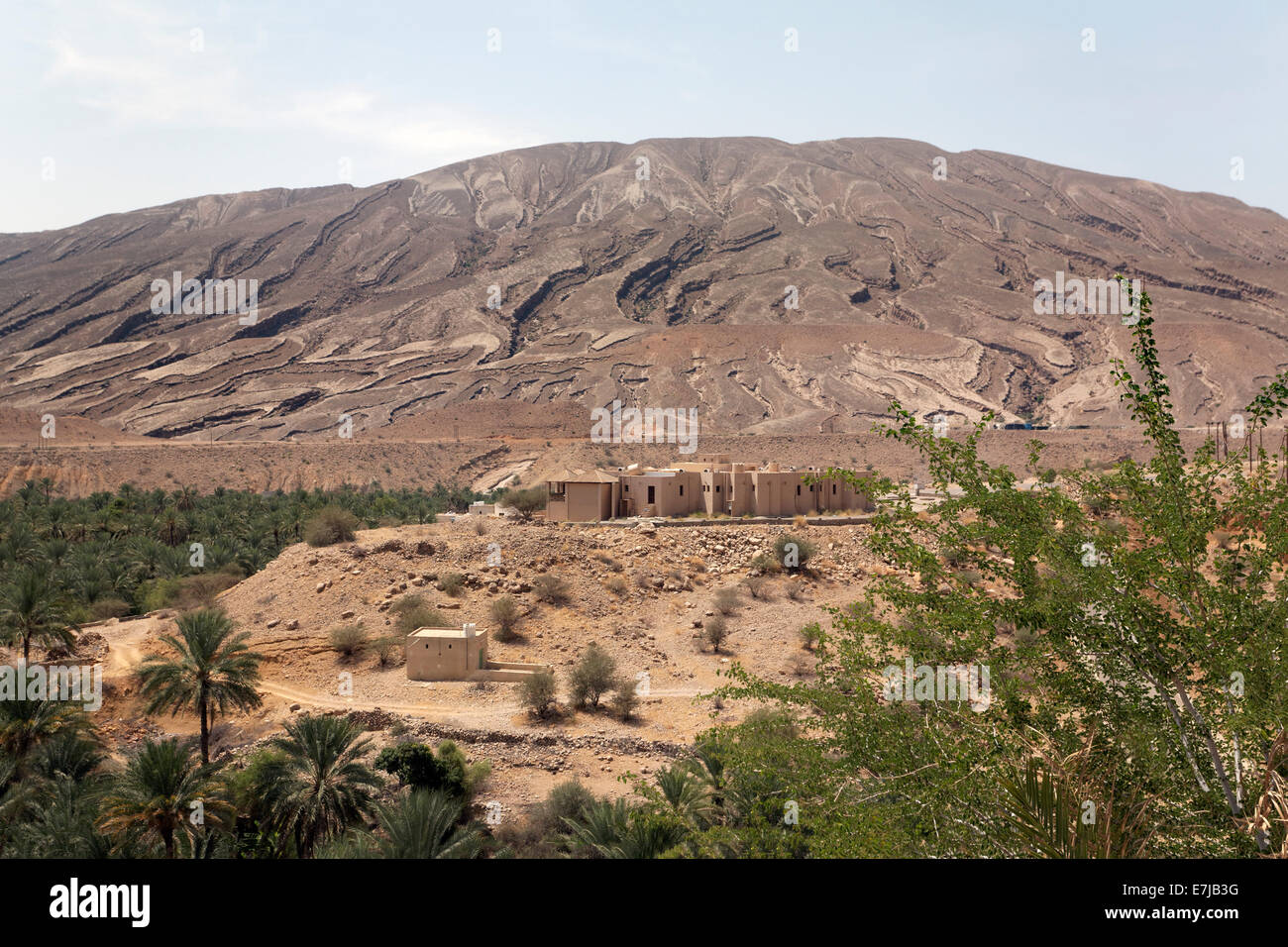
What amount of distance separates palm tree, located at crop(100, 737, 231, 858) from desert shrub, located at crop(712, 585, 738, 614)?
60.3ft

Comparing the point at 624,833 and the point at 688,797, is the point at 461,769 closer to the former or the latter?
the point at 688,797

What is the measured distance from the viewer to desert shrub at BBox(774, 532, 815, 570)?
32103 mm

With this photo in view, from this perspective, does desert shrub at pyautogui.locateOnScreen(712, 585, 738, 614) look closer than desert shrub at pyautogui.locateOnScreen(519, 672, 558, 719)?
No

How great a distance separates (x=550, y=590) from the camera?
93.9 ft

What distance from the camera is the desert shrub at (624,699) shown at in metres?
22.2

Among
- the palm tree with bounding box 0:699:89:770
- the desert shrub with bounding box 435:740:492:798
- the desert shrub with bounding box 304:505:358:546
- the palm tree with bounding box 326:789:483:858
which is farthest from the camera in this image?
the desert shrub with bounding box 304:505:358:546

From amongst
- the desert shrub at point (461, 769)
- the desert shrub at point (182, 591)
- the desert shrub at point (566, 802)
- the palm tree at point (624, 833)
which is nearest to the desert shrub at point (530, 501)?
the desert shrub at point (182, 591)

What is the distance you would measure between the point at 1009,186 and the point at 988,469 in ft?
624

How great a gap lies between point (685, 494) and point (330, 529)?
15061 mm

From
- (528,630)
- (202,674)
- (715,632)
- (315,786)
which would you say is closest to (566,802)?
(315,786)

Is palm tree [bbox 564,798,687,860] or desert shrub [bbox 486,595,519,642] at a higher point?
desert shrub [bbox 486,595,519,642]

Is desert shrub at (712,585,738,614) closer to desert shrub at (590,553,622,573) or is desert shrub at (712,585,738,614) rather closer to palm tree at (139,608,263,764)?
desert shrub at (590,553,622,573)

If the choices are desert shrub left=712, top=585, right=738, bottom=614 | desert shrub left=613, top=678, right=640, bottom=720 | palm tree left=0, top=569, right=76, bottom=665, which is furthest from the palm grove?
desert shrub left=712, top=585, right=738, bottom=614

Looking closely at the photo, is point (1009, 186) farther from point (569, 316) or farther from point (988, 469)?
point (988, 469)
